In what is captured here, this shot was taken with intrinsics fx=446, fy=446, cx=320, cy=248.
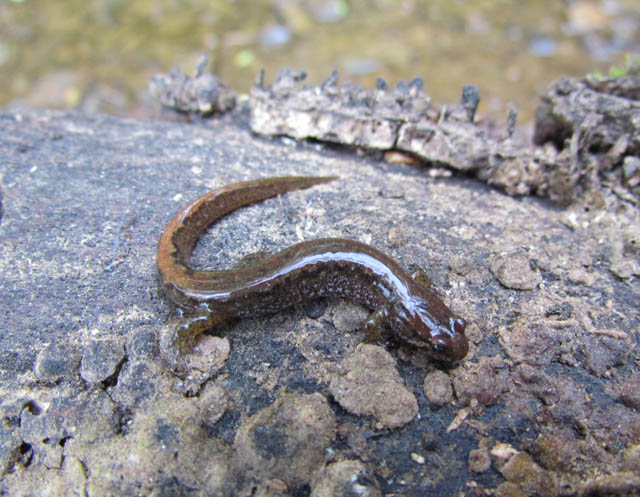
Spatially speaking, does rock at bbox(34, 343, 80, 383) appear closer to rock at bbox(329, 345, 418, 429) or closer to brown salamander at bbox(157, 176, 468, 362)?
brown salamander at bbox(157, 176, 468, 362)

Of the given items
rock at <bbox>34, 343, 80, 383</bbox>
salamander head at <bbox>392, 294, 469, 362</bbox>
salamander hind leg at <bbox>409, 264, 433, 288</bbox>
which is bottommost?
rock at <bbox>34, 343, 80, 383</bbox>

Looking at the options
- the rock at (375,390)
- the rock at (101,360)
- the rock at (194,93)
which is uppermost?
the rock at (194,93)

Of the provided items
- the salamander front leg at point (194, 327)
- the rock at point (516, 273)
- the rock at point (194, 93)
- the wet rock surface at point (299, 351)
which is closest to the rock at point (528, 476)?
the wet rock surface at point (299, 351)

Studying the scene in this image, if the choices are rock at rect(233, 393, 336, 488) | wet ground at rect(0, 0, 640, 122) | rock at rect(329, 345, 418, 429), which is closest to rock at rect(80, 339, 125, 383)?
rock at rect(233, 393, 336, 488)

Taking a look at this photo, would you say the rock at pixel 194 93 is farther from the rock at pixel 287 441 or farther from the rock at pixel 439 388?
the rock at pixel 439 388

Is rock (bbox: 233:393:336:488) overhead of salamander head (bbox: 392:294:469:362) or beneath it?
beneath

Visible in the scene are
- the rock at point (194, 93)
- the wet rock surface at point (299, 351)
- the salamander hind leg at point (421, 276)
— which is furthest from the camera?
the rock at point (194, 93)
